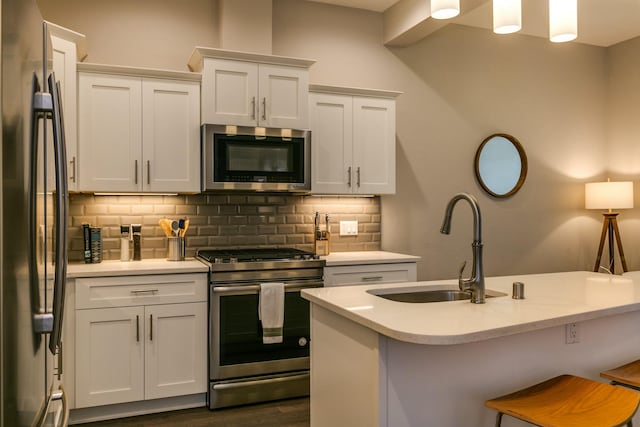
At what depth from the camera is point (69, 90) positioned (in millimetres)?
3172

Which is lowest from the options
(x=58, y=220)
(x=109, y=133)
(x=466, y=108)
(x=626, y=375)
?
(x=626, y=375)

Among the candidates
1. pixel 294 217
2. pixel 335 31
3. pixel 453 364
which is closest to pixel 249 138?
pixel 294 217

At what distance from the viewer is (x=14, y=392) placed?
106 centimetres

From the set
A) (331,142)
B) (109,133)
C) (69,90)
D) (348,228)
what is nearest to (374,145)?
(331,142)

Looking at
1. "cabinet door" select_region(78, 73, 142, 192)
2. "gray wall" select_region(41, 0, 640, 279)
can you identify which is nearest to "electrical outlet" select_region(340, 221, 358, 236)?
"gray wall" select_region(41, 0, 640, 279)

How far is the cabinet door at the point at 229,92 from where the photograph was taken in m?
3.49

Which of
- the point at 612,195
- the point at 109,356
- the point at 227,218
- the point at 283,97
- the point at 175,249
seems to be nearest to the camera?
the point at 109,356

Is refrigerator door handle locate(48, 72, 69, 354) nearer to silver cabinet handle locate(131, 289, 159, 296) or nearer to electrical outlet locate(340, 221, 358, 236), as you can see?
silver cabinet handle locate(131, 289, 159, 296)

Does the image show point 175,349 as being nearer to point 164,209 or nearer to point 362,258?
point 164,209

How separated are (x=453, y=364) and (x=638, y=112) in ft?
14.9

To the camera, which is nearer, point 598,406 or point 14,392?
point 14,392

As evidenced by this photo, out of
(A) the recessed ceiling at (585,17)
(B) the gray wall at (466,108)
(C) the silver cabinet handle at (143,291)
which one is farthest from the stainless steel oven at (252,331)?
(A) the recessed ceiling at (585,17)

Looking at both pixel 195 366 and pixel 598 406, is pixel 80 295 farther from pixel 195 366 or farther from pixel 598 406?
pixel 598 406

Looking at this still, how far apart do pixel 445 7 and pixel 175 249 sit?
2334 mm
